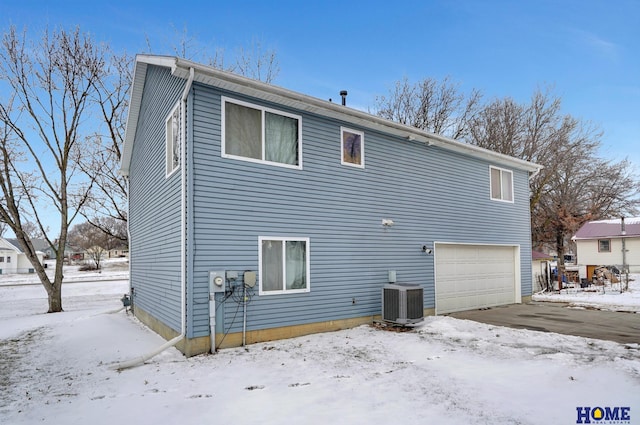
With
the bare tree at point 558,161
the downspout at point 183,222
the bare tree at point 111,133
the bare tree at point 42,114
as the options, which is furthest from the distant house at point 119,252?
the downspout at point 183,222

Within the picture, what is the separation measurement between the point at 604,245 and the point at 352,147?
27917mm

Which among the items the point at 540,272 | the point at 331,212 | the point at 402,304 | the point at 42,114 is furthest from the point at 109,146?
the point at 540,272

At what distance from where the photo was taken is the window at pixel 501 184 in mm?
13032

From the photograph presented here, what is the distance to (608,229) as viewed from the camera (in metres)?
27.8

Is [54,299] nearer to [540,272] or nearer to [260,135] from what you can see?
[260,135]

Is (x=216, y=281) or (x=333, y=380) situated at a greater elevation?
(x=216, y=281)

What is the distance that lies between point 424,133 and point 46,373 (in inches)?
371

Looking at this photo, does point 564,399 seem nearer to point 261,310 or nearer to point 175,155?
point 261,310

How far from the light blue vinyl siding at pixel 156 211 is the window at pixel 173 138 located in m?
0.21

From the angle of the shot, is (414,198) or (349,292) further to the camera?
(414,198)

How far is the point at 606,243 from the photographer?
28.4m

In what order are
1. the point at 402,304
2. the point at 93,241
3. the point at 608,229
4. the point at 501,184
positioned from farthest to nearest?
the point at 93,241 < the point at 608,229 < the point at 501,184 < the point at 402,304

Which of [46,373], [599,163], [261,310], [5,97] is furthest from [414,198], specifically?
[599,163]

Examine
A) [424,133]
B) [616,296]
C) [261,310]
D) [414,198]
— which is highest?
[424,133]
